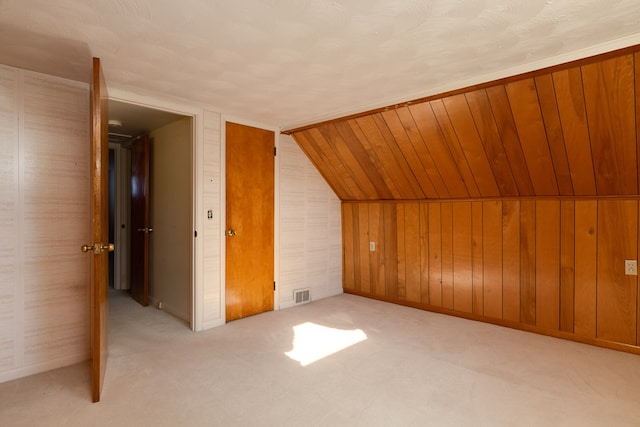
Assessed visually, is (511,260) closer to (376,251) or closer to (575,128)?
(575,128)

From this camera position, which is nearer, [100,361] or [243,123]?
[100,361]

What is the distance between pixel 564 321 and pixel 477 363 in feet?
3.54

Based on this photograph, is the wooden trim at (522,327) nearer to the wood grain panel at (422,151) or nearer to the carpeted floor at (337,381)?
the carpeted floor at (337,381)

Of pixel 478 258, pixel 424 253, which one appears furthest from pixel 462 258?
pixel 424 253

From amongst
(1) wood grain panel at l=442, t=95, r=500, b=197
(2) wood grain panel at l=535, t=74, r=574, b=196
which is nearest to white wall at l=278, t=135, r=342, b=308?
(1) wood grain panel at l=442, t=95, r=500, b=197

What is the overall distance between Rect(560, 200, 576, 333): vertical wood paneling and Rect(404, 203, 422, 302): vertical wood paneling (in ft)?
4.36

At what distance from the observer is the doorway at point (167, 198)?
10.9 ft

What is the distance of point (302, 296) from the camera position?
4047 mm

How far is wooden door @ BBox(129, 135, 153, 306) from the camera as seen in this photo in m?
3.90

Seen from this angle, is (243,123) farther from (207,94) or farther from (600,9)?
(600,9)

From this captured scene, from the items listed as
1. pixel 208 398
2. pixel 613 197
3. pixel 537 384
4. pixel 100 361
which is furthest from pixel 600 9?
pixel 100 361

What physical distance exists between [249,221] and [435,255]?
6.66 ft

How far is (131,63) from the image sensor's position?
223 cm

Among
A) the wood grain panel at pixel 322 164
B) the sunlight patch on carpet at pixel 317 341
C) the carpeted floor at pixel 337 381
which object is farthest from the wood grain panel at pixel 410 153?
the sunlight patch on carpet at pixel 317 341
